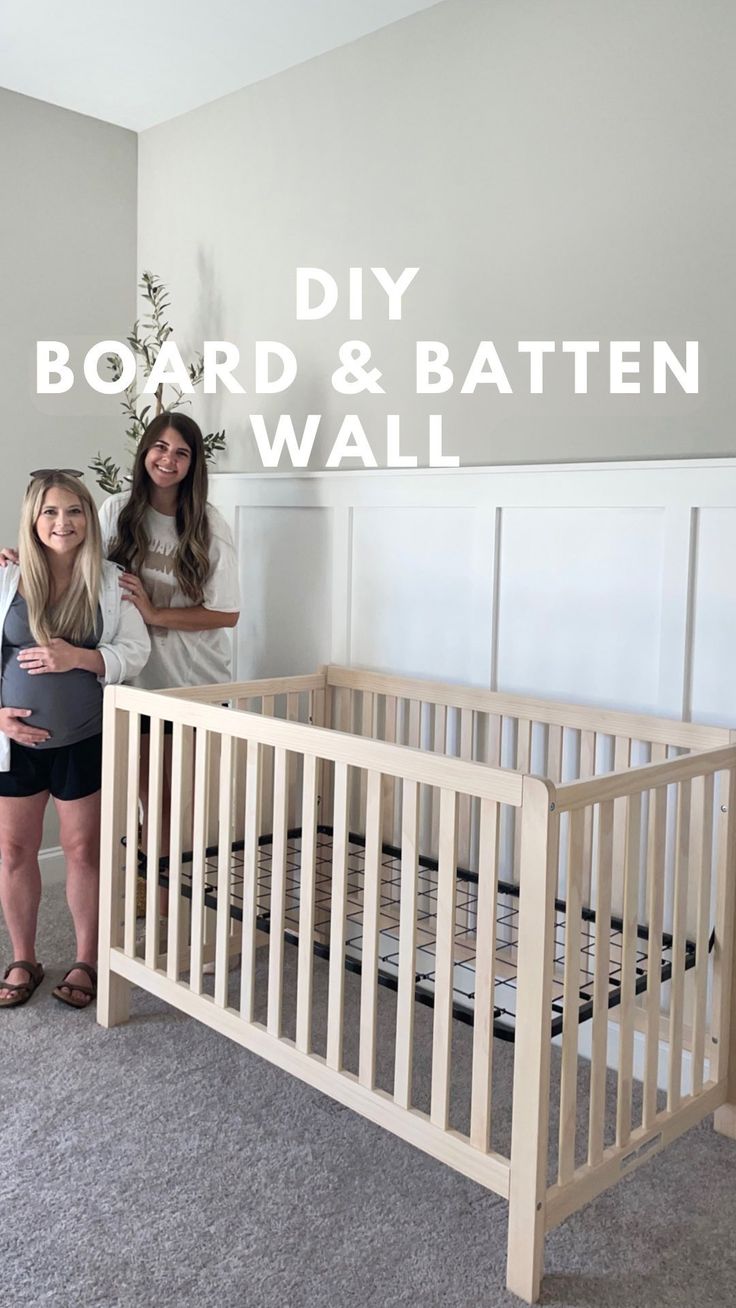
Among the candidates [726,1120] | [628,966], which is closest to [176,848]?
[628,966]

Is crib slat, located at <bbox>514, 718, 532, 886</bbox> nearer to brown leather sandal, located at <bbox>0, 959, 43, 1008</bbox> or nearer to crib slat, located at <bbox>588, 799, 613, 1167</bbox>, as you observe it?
crib slat, located at <bbox>588, 799, 613, 1167</bbox>

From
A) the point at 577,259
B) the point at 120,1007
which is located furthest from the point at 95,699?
the point at 577,259

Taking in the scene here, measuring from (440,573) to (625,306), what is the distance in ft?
2.28

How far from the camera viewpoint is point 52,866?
10.7 feet

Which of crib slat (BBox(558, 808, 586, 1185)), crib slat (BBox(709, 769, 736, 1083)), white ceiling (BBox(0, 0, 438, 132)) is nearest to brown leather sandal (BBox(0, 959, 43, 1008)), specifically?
crib slat (BBox(558, 808, 586, 1185))

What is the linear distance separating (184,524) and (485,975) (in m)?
1.42

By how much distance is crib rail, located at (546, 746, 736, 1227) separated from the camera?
159 centimetres

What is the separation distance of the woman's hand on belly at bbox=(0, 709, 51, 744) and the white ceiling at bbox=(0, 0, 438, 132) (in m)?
1.58

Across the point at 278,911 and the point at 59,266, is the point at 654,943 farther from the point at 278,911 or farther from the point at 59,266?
the point at 59,266

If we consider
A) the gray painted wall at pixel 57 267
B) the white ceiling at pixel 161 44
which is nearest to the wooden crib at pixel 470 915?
the gray painted wall at pixel 57 267

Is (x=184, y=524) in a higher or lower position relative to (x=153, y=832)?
higher

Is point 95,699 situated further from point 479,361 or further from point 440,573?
→ point 479,361

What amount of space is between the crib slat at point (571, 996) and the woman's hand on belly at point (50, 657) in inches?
47.2

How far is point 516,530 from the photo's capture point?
7.77 feet
